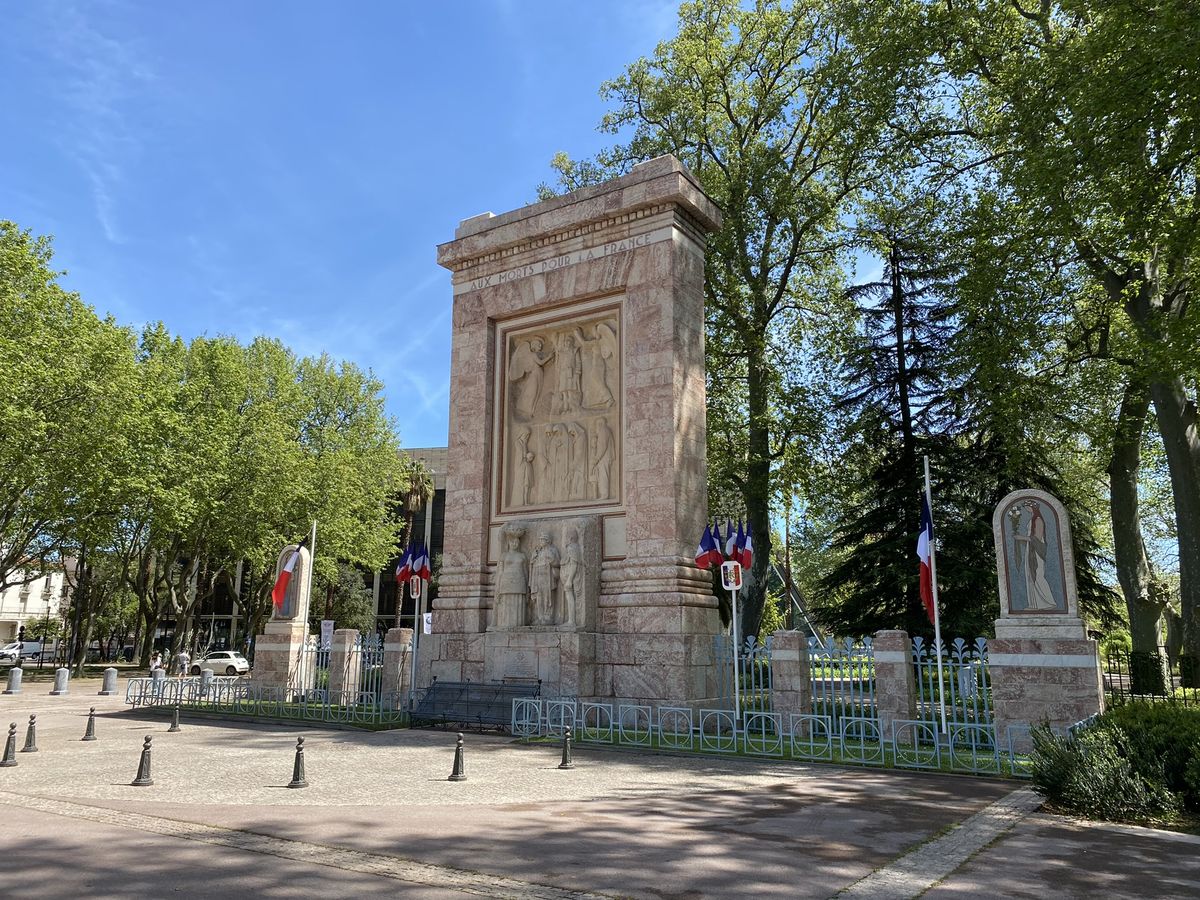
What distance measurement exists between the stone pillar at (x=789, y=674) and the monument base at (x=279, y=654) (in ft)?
40.4

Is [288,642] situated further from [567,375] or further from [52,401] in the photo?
[52,401]

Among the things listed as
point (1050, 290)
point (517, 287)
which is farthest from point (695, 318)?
point (1050, 290)

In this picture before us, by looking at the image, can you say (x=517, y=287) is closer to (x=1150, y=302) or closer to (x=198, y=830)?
(x=198, y=830)

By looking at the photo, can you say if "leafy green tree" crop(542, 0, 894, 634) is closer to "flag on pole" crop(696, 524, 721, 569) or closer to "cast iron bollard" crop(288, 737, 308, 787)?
"flag on pole" crop(696, 524, 721, 569)

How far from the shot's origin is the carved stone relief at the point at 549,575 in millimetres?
18000

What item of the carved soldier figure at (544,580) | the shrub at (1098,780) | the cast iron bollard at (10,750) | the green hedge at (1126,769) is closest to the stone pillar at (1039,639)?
the green hedge at (1126,769)

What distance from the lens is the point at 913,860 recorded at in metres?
7.56

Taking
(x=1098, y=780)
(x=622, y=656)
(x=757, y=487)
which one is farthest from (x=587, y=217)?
(x=1098, y=780)

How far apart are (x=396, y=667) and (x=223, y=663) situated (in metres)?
30.6

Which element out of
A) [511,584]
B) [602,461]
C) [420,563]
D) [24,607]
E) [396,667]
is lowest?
[396,667]

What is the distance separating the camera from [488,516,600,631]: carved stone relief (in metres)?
18.0

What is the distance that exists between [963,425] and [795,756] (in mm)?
16322

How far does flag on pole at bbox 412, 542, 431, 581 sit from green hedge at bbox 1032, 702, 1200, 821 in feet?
52.8

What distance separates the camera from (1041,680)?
42.7 feet
